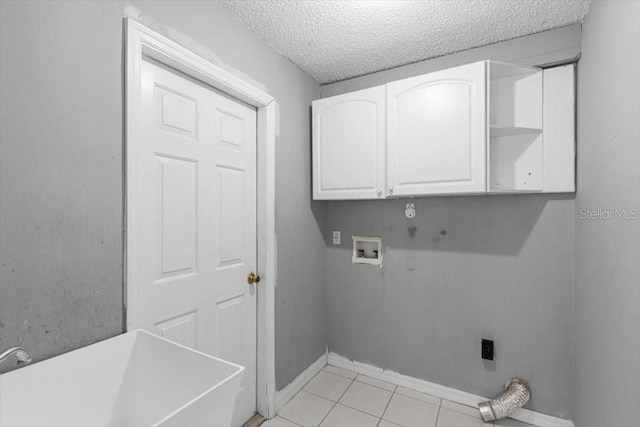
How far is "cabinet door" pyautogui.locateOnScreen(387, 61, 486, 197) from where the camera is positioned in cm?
169

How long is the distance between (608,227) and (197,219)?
189 centimetres

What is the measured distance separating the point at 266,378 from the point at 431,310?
1.24 meters

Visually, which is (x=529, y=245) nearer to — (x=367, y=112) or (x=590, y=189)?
(x=590, y=189)

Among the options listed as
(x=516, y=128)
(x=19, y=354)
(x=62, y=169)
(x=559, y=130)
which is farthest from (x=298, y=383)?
(x=559, y=130)

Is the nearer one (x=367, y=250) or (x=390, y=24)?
(x=390, y=24)

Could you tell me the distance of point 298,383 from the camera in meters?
2.17

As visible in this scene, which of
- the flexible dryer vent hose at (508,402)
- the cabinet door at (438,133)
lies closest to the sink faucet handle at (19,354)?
the cabinet door at (438,133)

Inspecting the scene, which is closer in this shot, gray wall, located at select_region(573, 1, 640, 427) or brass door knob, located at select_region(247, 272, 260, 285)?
gray wall, located at select_region(573, 1, 640, 427)

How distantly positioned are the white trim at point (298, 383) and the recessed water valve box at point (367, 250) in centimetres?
89

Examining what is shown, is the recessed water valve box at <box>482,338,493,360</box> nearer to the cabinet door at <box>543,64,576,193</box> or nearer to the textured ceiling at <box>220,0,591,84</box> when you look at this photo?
the cabinet door at <box>543,64,576,193</box>

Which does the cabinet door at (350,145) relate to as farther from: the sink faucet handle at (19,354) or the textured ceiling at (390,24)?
the sink faucet handle at (19,354)

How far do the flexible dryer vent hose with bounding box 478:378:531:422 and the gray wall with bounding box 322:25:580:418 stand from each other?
87 mm

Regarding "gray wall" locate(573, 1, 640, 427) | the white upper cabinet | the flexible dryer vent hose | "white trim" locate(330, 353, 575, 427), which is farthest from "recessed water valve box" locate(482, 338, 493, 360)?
the white upper cabinet

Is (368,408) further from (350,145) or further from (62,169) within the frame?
(62,169)
